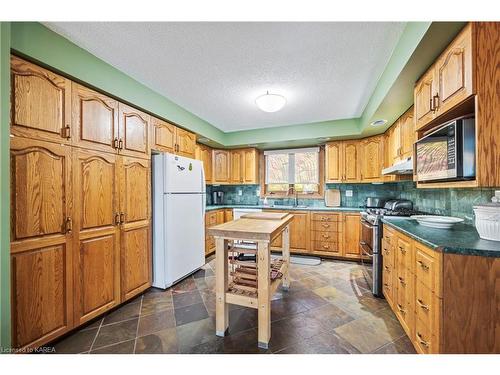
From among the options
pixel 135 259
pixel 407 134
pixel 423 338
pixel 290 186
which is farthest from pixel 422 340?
pixel 290 186

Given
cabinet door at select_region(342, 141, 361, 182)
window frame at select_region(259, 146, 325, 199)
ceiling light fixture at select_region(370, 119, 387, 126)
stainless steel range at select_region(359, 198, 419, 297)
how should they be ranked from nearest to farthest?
1. stainless steel range at select_region(359, 198, 419, 297)
2. ceiling light fixture at select_region(370, 119, 387, 126)
3. cabinet door at select_region(342, 141, 361, 182)
4. window frame at select_region(259, 146, 325, 199)

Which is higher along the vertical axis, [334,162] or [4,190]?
[334,162]

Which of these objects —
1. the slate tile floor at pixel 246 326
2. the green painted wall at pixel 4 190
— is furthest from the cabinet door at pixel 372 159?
the green painted wall at pixel 4 190

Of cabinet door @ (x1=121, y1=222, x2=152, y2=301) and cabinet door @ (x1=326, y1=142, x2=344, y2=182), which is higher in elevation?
cabinet door @ (x1=326, y1=142, x2=344, y2=182)

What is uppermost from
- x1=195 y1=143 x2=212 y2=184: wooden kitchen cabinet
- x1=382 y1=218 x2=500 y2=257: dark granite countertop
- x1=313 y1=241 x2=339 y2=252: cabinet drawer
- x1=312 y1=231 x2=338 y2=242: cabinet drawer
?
x1=195 y1=143 x2=212 y2=184: wooden kitchen cabinet

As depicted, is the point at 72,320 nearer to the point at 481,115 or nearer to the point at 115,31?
the point at 115,31

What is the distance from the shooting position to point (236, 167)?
4672mm

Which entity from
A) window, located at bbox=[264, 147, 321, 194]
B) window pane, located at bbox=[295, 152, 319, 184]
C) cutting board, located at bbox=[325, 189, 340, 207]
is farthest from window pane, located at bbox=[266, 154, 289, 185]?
cutting board, located at bbox=[325, 189, 340, 207]

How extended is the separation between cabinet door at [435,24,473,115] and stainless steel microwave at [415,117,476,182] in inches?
6.2

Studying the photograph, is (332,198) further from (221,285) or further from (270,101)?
(221,285)

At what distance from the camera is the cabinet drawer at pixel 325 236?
370cm

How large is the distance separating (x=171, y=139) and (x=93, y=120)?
1.05 m

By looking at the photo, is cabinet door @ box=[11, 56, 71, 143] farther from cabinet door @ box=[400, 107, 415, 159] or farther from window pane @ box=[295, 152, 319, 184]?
window pane @ box=[295, 152, 319, 184]

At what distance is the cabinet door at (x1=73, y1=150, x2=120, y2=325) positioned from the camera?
5.90 feet
